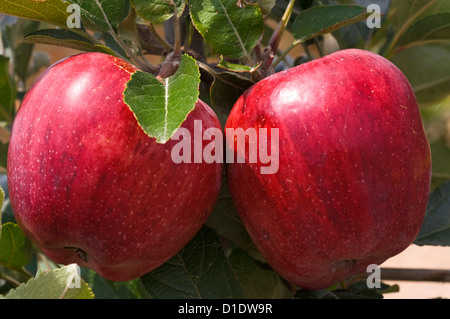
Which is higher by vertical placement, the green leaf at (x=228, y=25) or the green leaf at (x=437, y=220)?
the green leaf at (x=228, y=25)

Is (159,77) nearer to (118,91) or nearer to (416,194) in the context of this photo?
(118,91)

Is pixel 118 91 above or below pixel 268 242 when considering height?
above

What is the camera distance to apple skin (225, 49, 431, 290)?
394 mm

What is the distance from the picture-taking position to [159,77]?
43 centimetres

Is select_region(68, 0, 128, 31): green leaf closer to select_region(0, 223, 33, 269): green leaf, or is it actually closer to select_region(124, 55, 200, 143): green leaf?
select_region(124, 55, 200, 143): green leaf

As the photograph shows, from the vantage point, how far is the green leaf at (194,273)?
51 centimetres

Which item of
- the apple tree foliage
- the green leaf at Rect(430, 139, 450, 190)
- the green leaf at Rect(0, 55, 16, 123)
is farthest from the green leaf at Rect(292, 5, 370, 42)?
the green leaf at Rect(0, 55, 16, 123)

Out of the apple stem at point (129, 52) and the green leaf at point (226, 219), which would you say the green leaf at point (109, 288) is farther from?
the apple stem at point (129, 52)

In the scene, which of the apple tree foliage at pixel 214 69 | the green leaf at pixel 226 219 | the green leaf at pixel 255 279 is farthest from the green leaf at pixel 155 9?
the green leaf at pixel 255 279

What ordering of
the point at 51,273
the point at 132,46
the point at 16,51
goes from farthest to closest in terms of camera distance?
the point at 16,51 → the point at 132,46 → the point at 51,273

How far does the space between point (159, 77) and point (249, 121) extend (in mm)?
75

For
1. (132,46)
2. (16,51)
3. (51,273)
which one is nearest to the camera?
(51,273)

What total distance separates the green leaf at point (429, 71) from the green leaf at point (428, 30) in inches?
0.8
